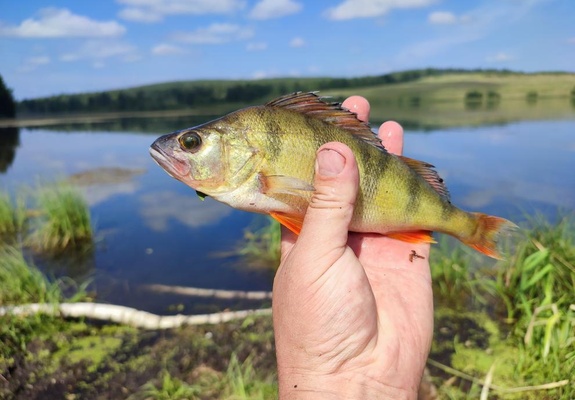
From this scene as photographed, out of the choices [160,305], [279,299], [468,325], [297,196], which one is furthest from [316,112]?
[160,305]

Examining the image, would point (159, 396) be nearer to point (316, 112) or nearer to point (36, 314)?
point (36, 314)

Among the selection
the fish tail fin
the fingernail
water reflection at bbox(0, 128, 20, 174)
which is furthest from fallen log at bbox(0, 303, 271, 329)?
water reflection at bbox(0, 128, 20, 174)

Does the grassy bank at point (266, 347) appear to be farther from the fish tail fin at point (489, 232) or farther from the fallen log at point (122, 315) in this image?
the fish tail fin at point (489, 232)

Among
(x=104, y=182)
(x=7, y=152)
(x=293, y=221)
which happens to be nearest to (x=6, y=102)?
(x=7, y=152)

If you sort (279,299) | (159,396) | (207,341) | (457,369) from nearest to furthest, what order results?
(279,299)
(159,396)
(457,369)
(207,341)

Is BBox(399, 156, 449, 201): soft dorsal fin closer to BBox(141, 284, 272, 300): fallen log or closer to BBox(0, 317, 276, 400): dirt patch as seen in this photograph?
BBox(0, 317, 276, 400): dirt patch

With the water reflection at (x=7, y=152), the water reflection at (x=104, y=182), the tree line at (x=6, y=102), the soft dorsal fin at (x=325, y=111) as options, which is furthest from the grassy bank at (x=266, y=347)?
the tree line at (x=6, y=102)
